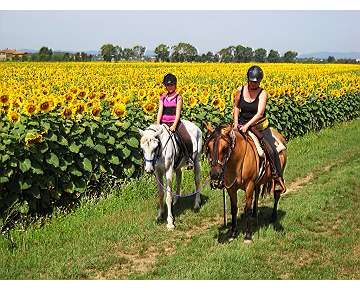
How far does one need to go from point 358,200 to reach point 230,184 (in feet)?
13.4

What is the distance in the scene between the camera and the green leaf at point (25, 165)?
7.99 m

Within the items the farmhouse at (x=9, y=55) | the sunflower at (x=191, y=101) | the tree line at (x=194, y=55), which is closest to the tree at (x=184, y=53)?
the tree line at (x=194, y=55)

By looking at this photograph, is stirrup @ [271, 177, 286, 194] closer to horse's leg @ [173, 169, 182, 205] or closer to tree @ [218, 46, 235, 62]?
horse's leg @ [173, 169, 182, 205]

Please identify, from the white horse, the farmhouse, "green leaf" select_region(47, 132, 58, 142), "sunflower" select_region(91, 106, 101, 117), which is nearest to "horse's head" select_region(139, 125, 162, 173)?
the white horse

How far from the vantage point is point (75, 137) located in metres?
9.41

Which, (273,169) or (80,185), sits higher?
(273,169)

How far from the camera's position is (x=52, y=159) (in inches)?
338

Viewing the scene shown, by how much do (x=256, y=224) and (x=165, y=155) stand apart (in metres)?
2.17

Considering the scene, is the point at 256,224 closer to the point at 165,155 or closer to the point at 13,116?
the point at 165,155

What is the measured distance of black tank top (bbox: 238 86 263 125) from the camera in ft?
24.4

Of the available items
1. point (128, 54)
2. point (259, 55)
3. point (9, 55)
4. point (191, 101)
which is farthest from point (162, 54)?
point (191, 101)

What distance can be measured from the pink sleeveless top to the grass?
1.93 metres

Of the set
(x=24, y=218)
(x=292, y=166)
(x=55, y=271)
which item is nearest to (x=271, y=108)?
(x=292, y=166)
